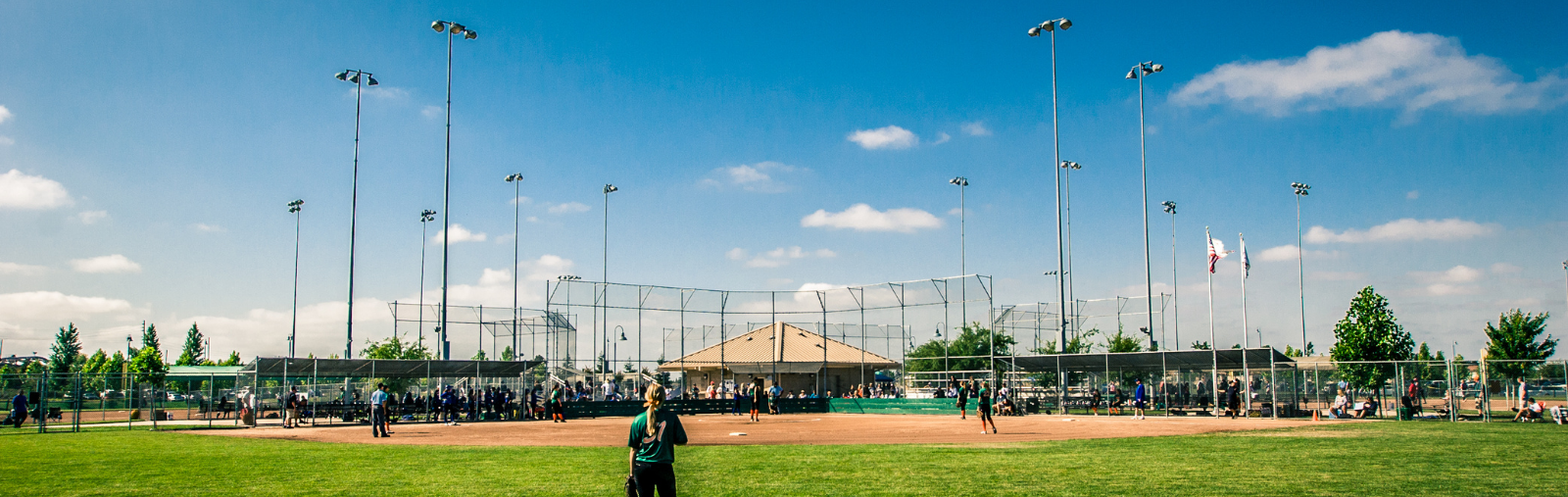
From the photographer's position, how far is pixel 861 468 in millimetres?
14094

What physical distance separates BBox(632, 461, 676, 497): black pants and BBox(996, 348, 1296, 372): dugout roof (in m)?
26.8

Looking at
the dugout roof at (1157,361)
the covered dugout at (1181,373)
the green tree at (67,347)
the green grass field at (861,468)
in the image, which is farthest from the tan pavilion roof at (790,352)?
the green tree at (67,347)

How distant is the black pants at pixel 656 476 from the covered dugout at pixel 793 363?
1633 inches

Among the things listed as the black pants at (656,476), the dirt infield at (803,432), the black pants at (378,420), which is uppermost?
the black pants at (656,476)

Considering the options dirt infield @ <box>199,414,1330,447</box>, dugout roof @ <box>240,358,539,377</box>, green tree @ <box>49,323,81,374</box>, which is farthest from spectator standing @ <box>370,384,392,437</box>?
green tree @ <box>49,323,81,374</box>

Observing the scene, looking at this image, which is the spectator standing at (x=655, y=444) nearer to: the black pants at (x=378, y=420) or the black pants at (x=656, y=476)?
the black pants at (x=656, y=476)

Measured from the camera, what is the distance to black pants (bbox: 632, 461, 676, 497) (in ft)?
25.3

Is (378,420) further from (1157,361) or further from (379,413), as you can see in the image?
(1157,361)

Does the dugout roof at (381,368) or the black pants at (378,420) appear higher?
the dugout roof at (381,368)

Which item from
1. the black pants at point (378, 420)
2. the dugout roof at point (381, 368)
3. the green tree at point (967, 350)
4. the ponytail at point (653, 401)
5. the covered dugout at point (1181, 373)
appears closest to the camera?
the ponytail at point (653, 401)

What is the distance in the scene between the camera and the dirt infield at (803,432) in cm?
2200

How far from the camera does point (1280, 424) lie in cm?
2633

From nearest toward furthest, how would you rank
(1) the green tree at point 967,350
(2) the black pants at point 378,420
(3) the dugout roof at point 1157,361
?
1. (2) the black pants at point 378,420
2. (3) the dugout roof at point 1157,361
3. (1) the green tree at point 967,350

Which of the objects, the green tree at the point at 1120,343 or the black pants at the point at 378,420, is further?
the green tree at the point at 1120,343
